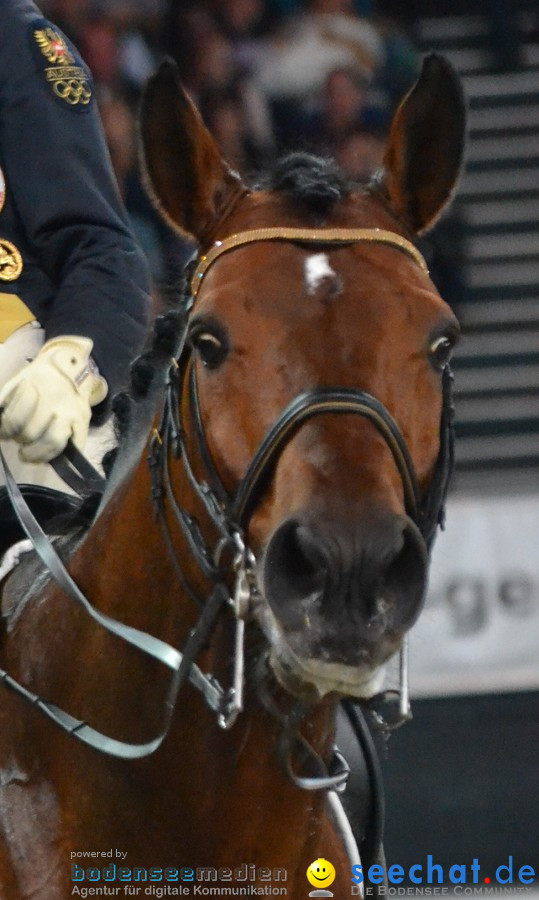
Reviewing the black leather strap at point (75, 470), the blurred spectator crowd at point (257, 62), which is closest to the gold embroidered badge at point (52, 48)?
the black leather strap at point (75, 470)

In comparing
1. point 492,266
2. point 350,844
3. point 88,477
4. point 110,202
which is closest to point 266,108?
point 492,266

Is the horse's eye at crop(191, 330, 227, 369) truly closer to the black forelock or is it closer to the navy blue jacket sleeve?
the black forelock

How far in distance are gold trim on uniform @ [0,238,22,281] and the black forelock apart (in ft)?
2.70

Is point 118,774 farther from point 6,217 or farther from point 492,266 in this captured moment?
point 492,266

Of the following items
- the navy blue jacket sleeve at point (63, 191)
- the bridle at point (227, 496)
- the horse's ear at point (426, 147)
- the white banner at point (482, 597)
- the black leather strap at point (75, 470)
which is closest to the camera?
the bridle at point (227, 496)

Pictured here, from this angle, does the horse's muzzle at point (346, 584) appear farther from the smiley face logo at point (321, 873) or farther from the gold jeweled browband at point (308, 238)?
the smiley face logo at point (321, 873)

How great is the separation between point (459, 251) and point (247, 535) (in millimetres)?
4650

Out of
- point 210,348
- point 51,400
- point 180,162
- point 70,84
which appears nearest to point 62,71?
point 70,84

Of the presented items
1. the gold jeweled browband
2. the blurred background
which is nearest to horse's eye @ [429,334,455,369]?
the gold jeweled browband

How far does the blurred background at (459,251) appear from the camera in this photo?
5.06 meters

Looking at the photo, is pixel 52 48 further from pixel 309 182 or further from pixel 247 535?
pixel 247 535

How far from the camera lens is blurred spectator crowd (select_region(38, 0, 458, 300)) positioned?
19.1 feet

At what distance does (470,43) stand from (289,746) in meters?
5.50

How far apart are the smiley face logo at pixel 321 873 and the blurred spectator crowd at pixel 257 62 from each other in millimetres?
3900
